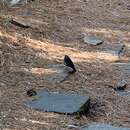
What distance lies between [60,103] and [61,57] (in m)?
1.87

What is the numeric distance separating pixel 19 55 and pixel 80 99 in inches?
64.9

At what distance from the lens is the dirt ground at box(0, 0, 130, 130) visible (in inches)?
199

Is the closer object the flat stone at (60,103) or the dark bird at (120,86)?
the flat stone at (60,103)

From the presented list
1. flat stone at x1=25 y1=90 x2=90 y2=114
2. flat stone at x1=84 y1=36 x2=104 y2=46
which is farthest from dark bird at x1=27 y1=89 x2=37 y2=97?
flat stone at x1=84 y1=36 x2=104 y2=46

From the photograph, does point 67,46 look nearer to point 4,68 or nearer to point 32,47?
point 32,47

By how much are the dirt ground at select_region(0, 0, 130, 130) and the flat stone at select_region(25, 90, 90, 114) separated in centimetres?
9

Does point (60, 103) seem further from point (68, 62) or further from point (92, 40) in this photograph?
point (92, 40)

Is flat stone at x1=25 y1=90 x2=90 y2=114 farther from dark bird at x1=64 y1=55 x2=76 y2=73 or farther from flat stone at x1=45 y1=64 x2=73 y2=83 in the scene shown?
dark bird at x1=64 y1=55 x2=76 y2=73

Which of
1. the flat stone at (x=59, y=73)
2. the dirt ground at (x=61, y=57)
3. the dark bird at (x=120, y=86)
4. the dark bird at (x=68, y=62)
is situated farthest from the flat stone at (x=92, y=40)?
the dark bird at (x=120, y=86)

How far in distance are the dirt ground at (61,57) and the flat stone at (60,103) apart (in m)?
0.09

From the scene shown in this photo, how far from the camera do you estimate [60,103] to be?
527 cm

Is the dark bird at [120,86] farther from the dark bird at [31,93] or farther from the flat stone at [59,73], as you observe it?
the dark bird at [31,93]

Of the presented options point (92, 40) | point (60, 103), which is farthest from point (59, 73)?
point (92, 40)

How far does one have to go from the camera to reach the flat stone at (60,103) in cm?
514
